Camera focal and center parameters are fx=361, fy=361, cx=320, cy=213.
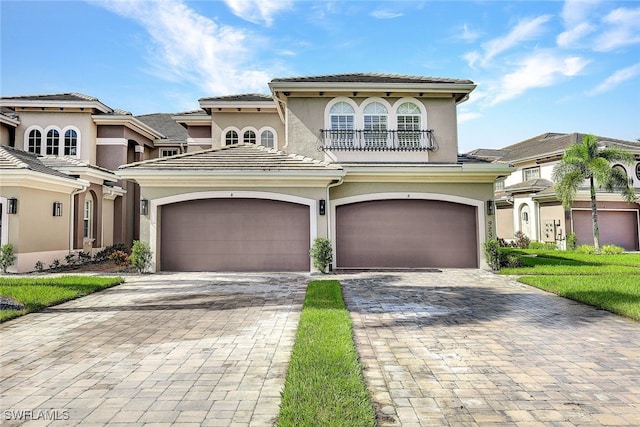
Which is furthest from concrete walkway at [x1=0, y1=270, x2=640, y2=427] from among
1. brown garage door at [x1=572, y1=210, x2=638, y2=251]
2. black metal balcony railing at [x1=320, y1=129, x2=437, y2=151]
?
brown garage door at [x1=572, y1=210, x2=638, y2=251]

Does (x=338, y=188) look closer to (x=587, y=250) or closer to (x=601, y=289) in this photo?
(x=601, y=289)

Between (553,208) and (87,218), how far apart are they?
2612 cm

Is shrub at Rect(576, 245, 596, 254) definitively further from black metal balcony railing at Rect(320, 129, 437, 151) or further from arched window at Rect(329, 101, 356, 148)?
arched window at Rect(329, 101, 356, 148)

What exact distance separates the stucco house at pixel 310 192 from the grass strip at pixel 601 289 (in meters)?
3.15

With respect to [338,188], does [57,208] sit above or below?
below

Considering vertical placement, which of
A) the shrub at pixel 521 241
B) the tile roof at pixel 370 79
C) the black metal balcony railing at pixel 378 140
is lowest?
the shrub at pixel 521 241

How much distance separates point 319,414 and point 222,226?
984 centimetres

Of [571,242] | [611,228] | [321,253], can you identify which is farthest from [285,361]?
[611,228]

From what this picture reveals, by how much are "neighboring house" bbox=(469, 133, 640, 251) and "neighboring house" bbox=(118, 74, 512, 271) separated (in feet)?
32.8

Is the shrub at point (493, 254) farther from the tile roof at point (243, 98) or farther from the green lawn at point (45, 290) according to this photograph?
the tile roof at point (243, 98)

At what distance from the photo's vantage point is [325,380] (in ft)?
12.1

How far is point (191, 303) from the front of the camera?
24.6 feet

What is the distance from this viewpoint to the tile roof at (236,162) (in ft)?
38.2

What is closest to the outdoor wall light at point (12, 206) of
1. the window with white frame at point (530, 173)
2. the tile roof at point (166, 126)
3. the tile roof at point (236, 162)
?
the tile roof at point (236, 162)
